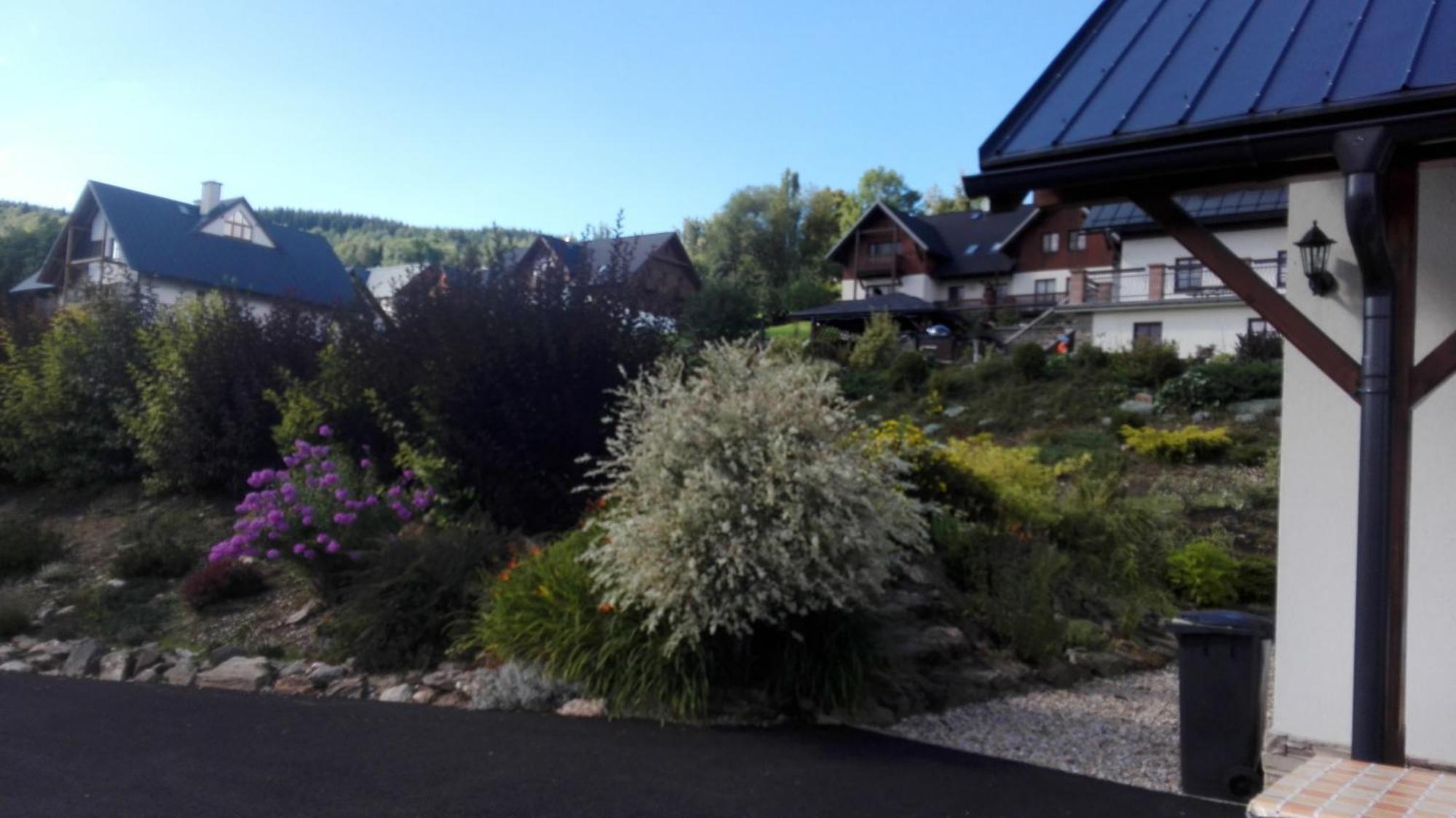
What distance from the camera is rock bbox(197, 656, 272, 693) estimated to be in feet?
28.9

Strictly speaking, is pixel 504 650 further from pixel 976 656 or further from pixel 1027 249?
pixel 1027 249

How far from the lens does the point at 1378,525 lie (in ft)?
14.7

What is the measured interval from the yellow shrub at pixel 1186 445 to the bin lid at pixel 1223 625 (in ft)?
38.8

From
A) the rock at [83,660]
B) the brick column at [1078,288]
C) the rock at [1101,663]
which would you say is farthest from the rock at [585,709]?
the brick column at [1078,288]

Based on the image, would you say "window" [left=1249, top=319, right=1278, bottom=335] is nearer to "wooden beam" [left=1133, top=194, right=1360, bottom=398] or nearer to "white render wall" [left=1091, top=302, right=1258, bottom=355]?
"white render wall" [left=1091, top=302, right=1258, bottom=355]

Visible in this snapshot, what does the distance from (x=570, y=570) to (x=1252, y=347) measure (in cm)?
2134

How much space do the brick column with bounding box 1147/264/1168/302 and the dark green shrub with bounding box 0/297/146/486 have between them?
1117 inches

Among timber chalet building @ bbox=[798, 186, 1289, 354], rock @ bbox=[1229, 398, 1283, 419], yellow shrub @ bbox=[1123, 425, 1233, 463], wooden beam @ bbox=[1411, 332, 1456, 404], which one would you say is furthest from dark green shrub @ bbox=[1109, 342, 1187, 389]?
wooden beam @ bbox=[1411, 332, 1456, 404]

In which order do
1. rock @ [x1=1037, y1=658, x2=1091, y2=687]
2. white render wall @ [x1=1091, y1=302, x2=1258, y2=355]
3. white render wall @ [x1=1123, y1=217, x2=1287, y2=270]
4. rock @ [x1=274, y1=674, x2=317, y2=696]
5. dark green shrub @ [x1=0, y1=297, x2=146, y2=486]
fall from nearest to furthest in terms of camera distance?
rock @ [x1=274, y1=674, x2=317, y2=696] → rock @ [x1=1037, y1=658, x2=1091, y2=687] → dark green shrub @ [x1=0, y1=297, x2=146, y2=486] → white render wall @ [x1=1123, y1=217, x2=1287, y2=270] → white render wall @ [x1=1091, y1=302, x2=1258, y2=355]

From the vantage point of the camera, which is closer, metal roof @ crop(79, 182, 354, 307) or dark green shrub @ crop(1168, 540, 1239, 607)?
dark green shrub @ crop(1168, 540, 1239, 607)

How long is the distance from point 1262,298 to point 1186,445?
539 inches

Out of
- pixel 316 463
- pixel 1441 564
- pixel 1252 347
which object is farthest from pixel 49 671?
pixel 1252 347

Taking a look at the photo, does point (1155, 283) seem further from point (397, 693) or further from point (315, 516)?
point (397, 693)

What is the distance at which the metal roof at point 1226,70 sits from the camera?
4.77 m
